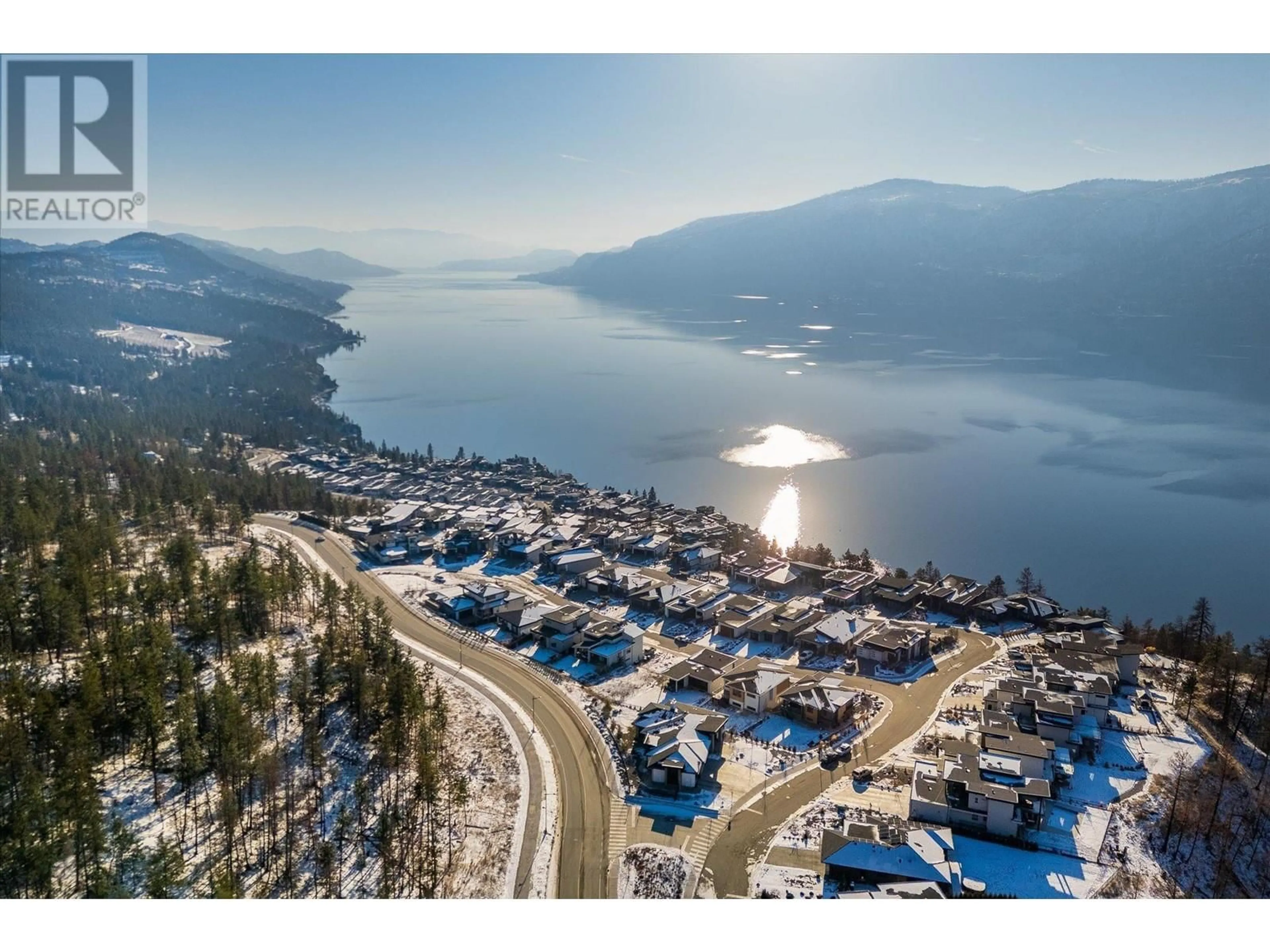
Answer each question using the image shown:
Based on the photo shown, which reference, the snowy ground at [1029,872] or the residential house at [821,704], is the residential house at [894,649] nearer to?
the residential house at [821,704]

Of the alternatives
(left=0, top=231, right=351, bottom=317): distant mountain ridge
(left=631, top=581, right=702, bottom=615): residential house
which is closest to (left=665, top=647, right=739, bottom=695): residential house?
(left=631, top=581, right=702, bottom=615): residential house

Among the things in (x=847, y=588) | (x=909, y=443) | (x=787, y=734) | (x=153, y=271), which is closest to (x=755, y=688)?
(x=787, y=734)

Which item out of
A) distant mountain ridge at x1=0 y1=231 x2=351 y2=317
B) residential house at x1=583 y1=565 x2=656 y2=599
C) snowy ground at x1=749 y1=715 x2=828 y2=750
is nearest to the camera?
snowy ground at x1=749 y1=715 x2=828 y2=750

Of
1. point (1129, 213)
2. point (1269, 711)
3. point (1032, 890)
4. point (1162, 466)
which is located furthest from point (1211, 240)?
point (1032, 890)

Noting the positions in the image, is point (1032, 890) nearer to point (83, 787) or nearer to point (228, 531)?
point (83, 787)

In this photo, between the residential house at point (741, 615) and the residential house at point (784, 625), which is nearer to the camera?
the residential house at point (784, 625)

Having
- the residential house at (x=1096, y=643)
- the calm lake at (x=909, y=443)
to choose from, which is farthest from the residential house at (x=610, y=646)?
the calm lake at (x=909, y=443)

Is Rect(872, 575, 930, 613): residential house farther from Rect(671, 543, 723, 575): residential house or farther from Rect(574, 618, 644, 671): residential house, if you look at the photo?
Rect(574, 618, 644, 671): residential house
